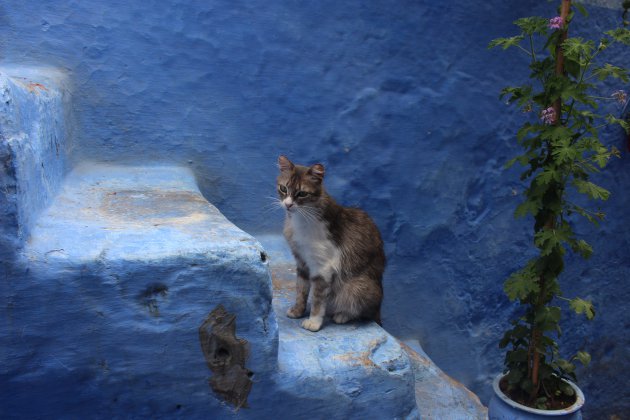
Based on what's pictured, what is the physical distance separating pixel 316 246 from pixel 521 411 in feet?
3.77

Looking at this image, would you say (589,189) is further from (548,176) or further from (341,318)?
(341,318)

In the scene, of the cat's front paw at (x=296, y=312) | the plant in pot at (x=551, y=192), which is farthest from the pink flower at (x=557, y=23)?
the cat's front paw at (x=296, y=312)

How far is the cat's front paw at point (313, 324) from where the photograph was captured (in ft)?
9.35

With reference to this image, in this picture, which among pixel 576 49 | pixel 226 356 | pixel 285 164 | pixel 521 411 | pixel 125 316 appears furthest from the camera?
pixel 285 164

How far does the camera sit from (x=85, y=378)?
2184mm

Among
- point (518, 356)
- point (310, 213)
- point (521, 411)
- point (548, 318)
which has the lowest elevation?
point (521, 411)

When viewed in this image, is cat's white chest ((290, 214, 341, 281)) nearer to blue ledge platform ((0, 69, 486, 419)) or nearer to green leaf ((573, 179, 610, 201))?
blue ledge platform ((0, 69, 486, 419))

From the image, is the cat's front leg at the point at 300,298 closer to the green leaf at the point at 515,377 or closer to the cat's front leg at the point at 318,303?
the cat's front leg at the point at 318,303

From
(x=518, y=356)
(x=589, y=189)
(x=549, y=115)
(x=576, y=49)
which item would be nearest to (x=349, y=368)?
(x=518, y=356)

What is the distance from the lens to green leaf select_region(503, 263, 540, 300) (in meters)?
2.66

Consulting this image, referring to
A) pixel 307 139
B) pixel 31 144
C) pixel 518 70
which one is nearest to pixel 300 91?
pixel 307 139

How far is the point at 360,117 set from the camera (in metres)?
3.71

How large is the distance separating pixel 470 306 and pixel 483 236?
0.46 meters

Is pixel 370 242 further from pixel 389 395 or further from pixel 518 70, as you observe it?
pixel 518 70
